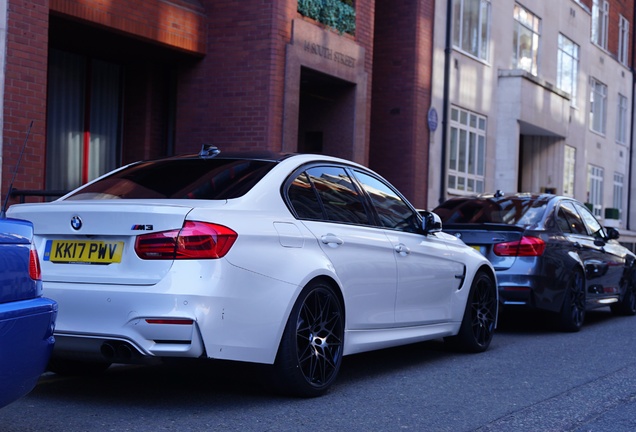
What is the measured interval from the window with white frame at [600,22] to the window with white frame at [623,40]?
204 cm

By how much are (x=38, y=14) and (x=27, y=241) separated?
7.81 m

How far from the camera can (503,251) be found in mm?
10203

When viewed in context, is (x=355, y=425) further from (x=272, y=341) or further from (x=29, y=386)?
(x=29, y=386)

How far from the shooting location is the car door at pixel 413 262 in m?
7.36

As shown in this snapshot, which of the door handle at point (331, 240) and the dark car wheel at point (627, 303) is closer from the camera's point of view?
the door handle at point (331, 240)

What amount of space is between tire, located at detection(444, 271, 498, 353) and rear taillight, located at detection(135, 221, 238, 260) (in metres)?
3.57

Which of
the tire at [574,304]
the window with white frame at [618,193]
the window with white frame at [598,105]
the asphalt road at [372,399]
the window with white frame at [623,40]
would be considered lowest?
the asphalt road at [372,399]

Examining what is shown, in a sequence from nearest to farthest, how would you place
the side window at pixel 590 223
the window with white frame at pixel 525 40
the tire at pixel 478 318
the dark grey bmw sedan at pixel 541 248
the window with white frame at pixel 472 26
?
the tire at pixel 478 318 → the dark grey bmw sedan at pixel 541 248 → the side window at pixel 590 223 → the window with white frame at pixel 472 26 → the window with white frame at pixel 525 40

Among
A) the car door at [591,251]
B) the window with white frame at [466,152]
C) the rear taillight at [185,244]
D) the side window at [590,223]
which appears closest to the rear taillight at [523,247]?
the car door at [591,251]

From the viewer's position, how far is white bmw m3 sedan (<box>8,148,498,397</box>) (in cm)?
543

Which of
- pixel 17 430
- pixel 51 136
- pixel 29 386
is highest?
pixel 51 136

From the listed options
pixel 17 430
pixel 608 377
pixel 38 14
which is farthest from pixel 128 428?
pixel 38 14

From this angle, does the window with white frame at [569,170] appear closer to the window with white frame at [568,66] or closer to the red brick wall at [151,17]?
the window with white frame at [568,66]

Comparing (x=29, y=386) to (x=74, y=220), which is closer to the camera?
(x=29, y=386)
